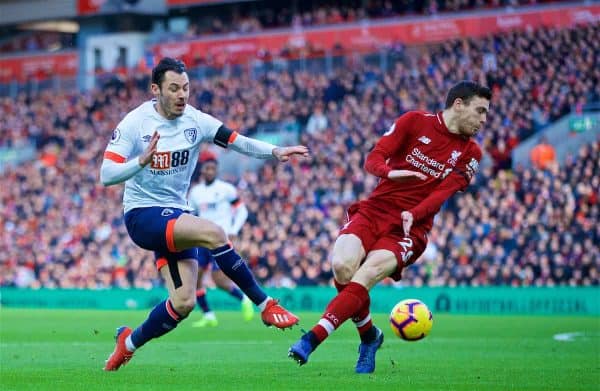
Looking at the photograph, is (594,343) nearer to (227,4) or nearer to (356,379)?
(356,379)

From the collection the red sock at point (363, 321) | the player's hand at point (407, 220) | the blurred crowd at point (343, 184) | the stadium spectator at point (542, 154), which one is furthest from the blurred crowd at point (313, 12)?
the player's hand at point (407, 220)

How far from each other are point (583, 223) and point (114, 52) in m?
28.3

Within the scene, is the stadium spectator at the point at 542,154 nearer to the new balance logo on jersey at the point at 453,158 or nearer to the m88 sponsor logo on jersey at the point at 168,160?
the new balance logo on jersey at the point at 453,158

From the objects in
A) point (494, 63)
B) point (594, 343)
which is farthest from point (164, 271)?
point (494, 63)

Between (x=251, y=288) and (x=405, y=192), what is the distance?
1703 mm

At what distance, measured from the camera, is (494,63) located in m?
32.9

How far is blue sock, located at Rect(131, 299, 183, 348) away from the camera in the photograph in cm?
1106

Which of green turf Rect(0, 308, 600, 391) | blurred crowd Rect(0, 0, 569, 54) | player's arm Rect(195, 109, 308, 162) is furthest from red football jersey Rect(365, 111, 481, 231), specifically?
blurred crowd Rect(0, 0, 569, 54)

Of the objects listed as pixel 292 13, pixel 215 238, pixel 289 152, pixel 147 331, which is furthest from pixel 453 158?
pixel 292 13

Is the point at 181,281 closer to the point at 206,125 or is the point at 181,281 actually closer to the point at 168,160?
the point at 168,160

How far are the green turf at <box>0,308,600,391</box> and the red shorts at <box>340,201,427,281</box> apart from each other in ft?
3.71

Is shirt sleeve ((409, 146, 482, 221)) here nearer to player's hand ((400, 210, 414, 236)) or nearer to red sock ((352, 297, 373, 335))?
player's hand ((400, 210, 414, 236))

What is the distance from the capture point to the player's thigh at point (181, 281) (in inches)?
433

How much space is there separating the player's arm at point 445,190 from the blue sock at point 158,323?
229cm
